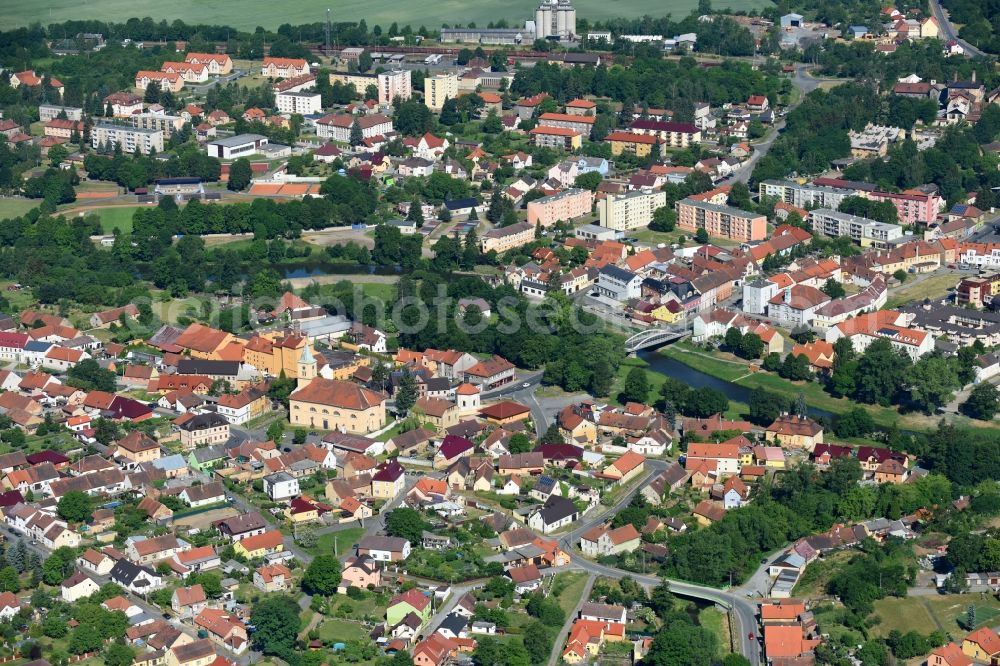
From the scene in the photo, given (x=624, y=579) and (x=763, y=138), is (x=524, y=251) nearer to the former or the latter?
(x=763, y=138)

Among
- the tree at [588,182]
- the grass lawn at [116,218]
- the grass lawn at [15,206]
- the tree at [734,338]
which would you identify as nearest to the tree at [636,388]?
the tree at [734,338]

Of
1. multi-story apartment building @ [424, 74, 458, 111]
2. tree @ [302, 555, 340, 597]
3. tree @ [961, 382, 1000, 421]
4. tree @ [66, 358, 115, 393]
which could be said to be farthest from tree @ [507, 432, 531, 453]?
multi-story apartment building @ [424, 74, 458, 111]

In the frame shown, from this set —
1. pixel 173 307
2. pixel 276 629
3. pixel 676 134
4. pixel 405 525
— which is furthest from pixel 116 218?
pixel 276 629

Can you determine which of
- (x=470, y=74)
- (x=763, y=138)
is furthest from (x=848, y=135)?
(x=470, y=74)

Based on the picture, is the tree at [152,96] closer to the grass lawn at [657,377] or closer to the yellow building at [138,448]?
the grass lawn at [657,377]

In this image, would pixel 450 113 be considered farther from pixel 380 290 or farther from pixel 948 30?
pixel 948 30

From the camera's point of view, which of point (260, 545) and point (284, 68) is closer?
point (260, 545)
